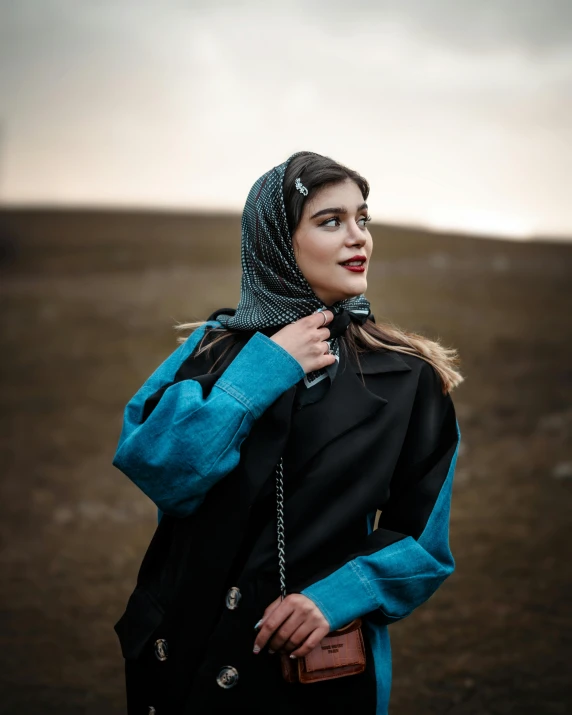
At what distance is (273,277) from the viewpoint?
2.03 meters

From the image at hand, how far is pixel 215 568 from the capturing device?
1867 mm

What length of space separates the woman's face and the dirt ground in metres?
1.04

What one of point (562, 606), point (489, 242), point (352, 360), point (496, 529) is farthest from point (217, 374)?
point (489, 242)

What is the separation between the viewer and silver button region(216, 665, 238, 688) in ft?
6.00

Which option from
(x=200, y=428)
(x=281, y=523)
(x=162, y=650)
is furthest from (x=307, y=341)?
(x=162, y=650)

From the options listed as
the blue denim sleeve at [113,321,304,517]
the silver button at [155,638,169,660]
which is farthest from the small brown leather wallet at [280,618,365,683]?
the blue denim sleeve at [113,321,304,517]

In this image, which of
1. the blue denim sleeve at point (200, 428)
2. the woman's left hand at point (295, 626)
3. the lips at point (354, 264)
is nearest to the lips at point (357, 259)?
the lips at point (354, 264)

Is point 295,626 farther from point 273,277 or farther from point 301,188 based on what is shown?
point 301,188

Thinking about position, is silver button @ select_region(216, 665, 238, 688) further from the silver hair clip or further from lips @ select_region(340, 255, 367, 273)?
the silver hair clip

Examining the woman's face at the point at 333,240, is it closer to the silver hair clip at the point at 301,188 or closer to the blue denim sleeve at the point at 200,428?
the silver hair clip at the point at 301,188

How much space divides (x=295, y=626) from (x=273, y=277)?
3.07 feet

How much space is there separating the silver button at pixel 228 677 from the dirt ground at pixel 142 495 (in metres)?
1.44

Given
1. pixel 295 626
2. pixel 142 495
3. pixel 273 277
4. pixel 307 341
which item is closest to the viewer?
pixel 295 626

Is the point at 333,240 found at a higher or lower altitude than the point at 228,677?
higher
